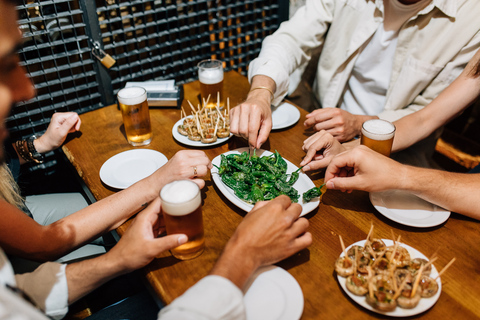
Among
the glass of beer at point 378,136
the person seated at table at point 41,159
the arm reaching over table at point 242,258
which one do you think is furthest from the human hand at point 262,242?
the person seated at table at point 41,159

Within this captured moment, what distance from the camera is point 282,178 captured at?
5.08ft

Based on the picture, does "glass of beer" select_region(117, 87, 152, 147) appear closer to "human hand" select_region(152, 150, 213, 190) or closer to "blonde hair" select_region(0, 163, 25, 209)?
"human hand" select_region(152, 150, 213, 190)

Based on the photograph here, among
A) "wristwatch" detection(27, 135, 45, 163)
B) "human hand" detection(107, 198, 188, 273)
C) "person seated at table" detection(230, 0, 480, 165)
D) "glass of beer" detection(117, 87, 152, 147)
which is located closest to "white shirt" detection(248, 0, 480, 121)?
"person seated at table" detection(230, 0, 480, 165)

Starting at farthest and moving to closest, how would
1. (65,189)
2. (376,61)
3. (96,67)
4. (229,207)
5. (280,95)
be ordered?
(65,189), (96,67), (376,61), (280,95), (229,207)

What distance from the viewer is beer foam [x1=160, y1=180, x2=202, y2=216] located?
1.13 metres

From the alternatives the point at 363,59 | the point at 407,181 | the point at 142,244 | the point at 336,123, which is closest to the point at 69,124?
the point at 142,244

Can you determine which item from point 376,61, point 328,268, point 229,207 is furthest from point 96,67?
point 328,268

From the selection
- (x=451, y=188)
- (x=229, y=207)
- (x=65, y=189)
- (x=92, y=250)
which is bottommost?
(x=65, y=189)

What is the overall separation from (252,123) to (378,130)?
0.57 m

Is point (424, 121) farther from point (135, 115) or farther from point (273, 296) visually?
point (135, 115)

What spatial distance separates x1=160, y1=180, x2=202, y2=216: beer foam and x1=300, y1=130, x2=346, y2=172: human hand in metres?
0.61

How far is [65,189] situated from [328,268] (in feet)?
7.83

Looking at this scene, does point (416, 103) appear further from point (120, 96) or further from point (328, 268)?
point (120, 96)

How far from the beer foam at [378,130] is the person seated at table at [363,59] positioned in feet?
1.02
